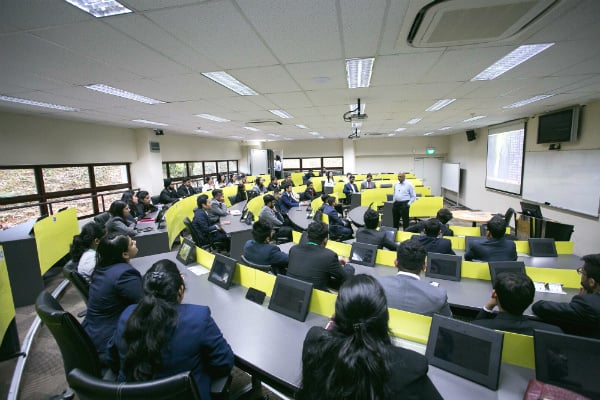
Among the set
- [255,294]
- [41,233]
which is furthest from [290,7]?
[41,233]

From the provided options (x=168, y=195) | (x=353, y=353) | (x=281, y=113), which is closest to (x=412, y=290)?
(x=353, y=353)

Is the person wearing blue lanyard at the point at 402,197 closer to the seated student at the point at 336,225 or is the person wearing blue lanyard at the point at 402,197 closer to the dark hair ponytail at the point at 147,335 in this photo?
the seated student at the point at 336,225

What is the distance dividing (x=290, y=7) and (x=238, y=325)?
204cm

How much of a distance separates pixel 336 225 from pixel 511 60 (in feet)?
9.32

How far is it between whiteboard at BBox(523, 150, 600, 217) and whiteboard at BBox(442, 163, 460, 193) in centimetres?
437

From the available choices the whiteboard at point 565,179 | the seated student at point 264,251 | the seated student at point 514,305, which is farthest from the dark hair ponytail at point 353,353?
the whiteboard at point 565,179

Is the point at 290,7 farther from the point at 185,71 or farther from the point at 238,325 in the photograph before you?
the point at 238,325

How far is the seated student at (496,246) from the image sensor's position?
2465 millimetres

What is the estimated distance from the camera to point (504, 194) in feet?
23.9

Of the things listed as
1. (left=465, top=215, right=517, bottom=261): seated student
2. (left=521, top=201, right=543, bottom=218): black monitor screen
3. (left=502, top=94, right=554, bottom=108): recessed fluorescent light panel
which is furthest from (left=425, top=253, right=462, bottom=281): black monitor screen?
(left=502, top=94, right=554, bottom=108): recessed fluorescent light panel

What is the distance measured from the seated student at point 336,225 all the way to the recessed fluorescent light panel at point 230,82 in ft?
7.13

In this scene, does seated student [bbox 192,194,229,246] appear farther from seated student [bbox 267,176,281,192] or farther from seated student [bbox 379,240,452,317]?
seated student [bbox 379,240,452,317]

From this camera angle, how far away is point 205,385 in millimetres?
1256

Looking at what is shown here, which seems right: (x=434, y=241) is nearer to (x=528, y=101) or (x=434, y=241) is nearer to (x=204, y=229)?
(x=204, y=229)
